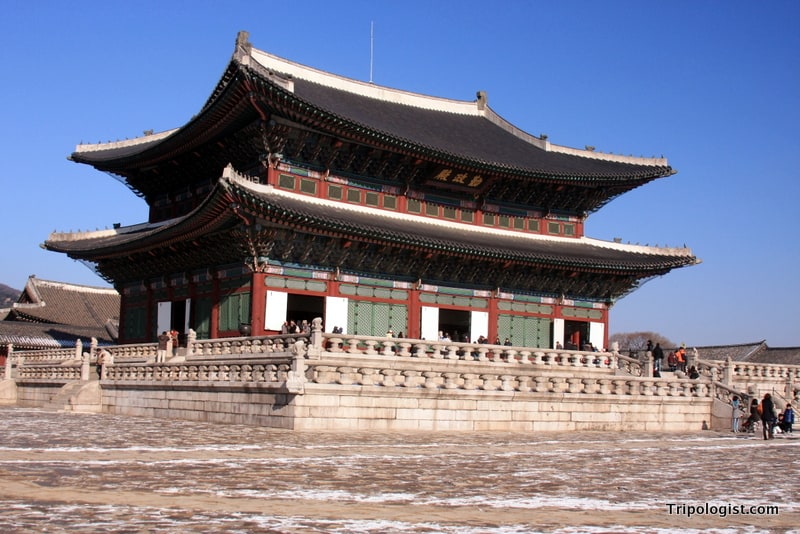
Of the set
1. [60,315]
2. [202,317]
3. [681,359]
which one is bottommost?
[681,359]

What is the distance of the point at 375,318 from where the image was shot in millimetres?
36594

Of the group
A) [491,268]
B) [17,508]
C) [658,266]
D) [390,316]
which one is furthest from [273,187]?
[17,508]

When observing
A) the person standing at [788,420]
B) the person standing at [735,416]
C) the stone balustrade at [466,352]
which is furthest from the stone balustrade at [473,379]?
the person standing at [788,420]

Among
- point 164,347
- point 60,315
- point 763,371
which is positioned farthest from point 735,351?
point 60,315

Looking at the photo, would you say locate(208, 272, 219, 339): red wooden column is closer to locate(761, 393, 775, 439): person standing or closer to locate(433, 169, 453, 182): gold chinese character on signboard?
locate(433, 169, 453, 182): gold chinese character on signboard

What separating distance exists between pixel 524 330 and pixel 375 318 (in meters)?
8.39

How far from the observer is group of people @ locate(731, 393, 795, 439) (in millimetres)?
25984

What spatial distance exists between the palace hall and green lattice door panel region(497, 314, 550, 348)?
0.07 m

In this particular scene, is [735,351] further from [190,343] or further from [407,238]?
[190,343]

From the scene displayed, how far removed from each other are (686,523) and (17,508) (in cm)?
763

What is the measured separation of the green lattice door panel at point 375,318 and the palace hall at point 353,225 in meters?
0.07

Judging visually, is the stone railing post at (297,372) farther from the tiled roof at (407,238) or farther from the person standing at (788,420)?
the person standing at (788,420)

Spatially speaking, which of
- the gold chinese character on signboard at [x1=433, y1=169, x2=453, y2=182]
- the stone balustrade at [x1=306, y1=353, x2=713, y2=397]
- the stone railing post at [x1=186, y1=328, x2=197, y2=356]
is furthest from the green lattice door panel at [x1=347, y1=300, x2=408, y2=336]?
the stone balustrade at [x1=306, y1=353, x2=713, y2=397]

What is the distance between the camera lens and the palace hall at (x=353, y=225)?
33844 mm
